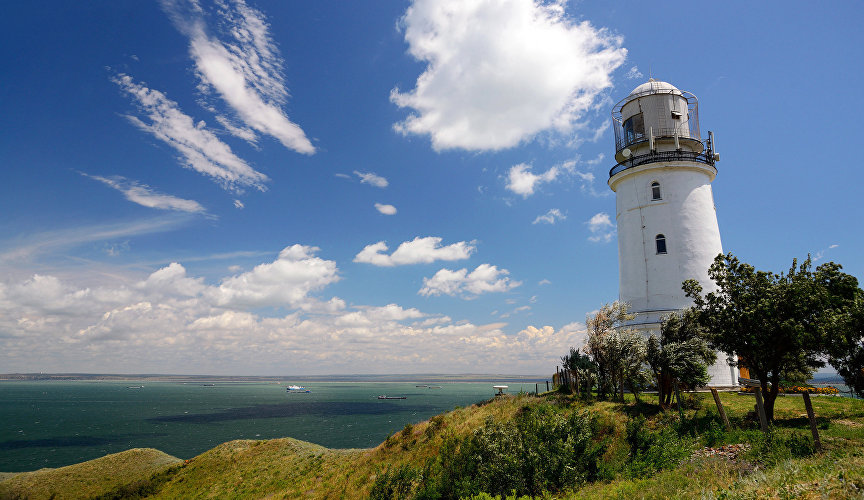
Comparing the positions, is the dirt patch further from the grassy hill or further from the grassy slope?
the grassy slope

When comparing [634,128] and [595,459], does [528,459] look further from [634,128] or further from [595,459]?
[634,128]

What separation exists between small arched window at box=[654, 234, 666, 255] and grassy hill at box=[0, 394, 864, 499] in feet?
32.3

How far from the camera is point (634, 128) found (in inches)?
1267

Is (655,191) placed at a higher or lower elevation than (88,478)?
higher

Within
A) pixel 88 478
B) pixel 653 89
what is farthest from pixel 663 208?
pixel 88 478

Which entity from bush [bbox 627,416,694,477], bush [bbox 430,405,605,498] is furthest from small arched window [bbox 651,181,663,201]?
bush [bbox 430,405,605,498]

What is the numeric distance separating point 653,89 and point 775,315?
21.7m

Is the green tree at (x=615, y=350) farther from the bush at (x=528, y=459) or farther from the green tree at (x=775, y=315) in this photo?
the bush at (x=528, y=459)

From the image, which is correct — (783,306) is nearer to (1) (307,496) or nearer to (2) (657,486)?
(2) (657,486)

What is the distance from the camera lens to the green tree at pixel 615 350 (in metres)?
23.1

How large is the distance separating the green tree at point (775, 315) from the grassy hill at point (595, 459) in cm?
271

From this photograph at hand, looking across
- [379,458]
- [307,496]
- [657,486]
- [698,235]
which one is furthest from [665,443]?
[307,496]

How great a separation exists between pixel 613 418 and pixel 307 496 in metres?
20.8

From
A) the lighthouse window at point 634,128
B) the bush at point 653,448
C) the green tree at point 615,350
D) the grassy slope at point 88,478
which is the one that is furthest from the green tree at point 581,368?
the grassy slope at point 88,478
